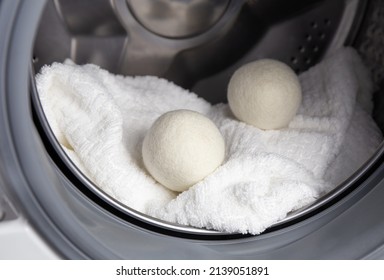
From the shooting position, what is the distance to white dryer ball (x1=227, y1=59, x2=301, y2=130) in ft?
2.93

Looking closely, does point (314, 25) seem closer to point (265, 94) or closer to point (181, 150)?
point (265, 94)

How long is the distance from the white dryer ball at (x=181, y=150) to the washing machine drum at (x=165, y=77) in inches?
2.6

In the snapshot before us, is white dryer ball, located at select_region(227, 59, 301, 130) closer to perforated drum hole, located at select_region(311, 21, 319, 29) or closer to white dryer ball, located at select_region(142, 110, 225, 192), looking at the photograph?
white dryer ball, located at select_region(142, 110, 225, 192)

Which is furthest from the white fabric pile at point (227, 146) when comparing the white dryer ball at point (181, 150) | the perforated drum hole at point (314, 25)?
the perforated drum hole at point (314, 25)

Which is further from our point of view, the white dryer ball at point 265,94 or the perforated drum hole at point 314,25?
the perforated drum hole at point 314,25

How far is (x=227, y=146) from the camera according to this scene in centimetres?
92

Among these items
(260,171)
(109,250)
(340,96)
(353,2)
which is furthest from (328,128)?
(109,250)

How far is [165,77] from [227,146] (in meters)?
0.22

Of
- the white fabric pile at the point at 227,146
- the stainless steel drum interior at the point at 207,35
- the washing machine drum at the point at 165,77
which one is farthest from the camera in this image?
the stainless steel drum interior at the point at 207,35

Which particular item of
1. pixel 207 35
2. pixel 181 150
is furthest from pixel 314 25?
pixel 181 150

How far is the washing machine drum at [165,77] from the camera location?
61 cm

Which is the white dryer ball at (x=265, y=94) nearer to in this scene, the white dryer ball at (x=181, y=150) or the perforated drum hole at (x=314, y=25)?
the white dryer ball at (x=181, y=150)

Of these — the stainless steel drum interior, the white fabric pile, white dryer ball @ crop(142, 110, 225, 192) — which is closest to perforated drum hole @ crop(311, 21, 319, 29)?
the stainless steel drum interior
